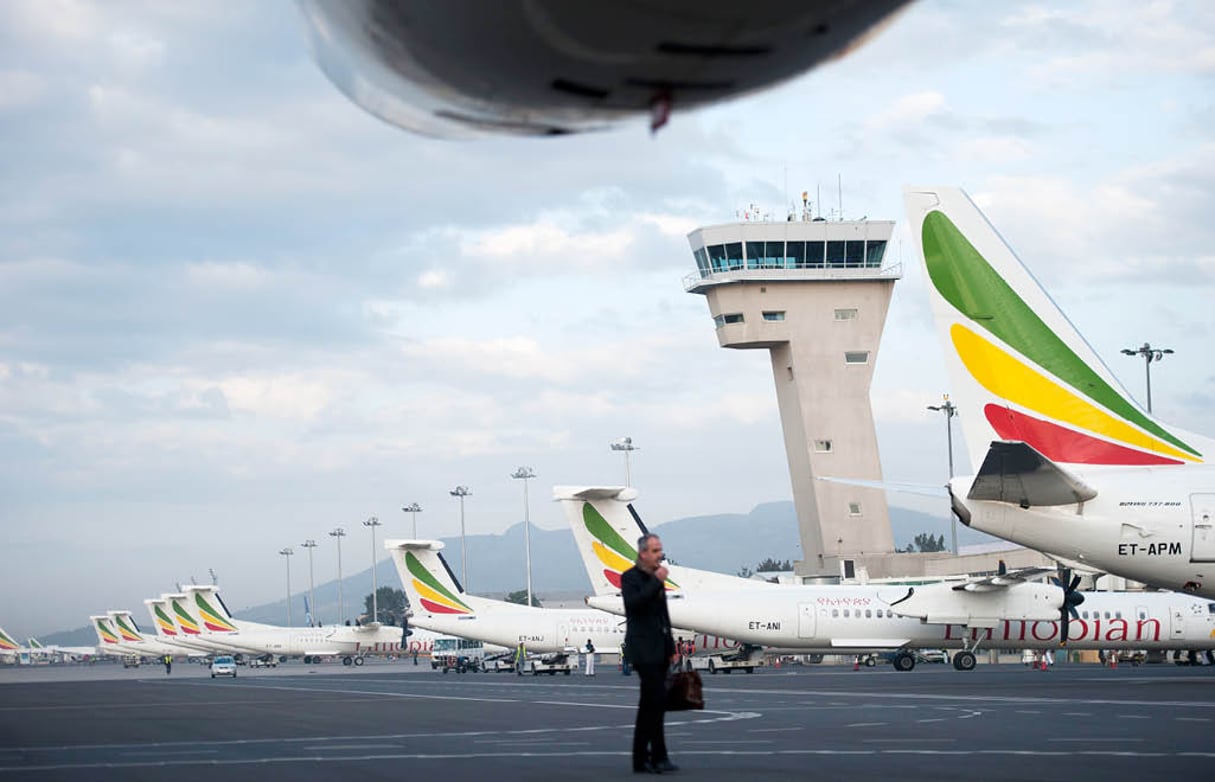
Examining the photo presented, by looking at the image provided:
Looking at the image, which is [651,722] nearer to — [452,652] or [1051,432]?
[1051,432]

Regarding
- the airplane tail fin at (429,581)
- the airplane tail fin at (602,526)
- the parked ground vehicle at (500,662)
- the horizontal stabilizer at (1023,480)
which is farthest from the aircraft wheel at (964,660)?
the parked ground vehicle at (500,662)

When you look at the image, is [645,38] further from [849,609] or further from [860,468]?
[860,468]

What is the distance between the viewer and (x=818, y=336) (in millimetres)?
87312

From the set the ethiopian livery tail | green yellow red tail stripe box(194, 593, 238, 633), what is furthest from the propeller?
green yellow red tail stripe box(194, 593, 238, 633)

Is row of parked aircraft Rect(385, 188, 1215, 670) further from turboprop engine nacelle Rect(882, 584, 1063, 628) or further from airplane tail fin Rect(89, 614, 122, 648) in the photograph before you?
airplane tail fin Rect(89, 614, 122, 648)

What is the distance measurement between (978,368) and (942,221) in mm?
Result: 2509

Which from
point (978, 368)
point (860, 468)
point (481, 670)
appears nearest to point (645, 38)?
point (978, 368)

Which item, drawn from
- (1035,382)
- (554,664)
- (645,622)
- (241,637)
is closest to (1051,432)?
(1035,382)

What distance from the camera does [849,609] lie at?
48.5 meters

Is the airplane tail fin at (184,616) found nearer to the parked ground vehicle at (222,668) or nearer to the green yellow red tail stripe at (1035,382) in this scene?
the parked ground vehicle at (222,668)

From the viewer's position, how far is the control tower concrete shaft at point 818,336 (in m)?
86.8

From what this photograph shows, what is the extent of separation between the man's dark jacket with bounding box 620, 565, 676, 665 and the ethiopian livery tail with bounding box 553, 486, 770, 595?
123ft

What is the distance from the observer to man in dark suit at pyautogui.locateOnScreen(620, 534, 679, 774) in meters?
10.9

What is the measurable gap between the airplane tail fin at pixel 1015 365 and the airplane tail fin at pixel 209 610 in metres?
103
